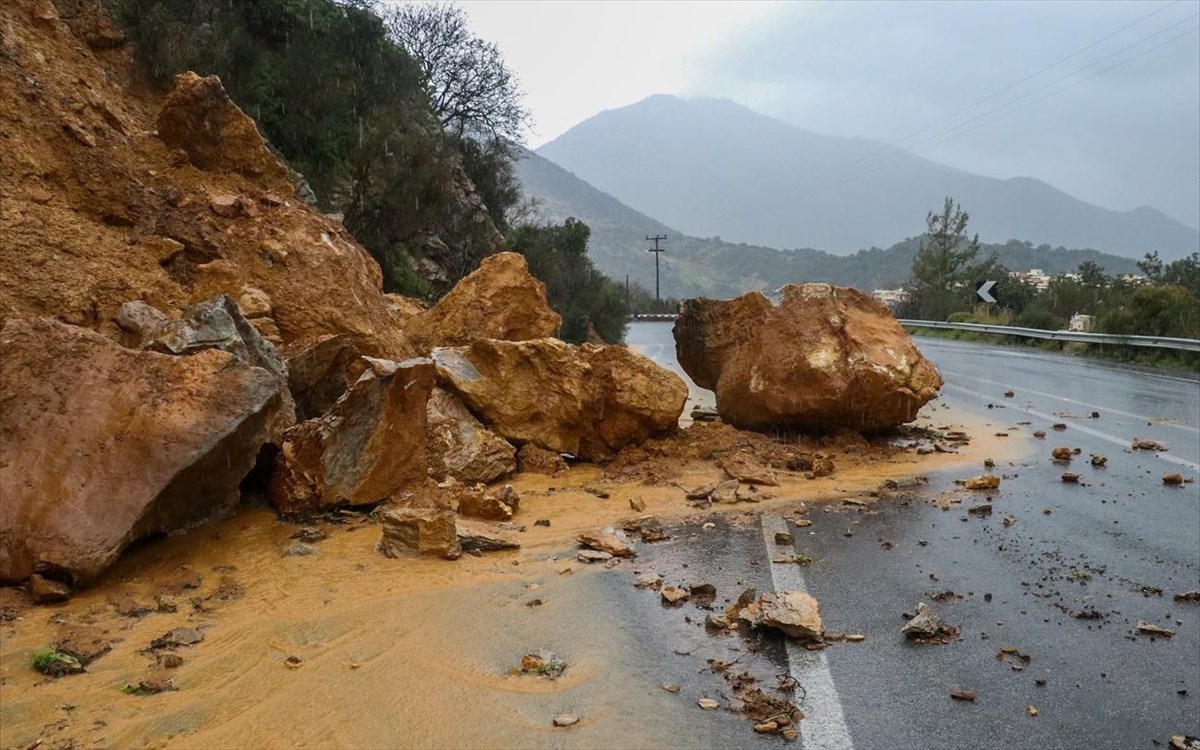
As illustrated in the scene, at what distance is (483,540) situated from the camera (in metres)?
5.67

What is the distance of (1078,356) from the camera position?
21016 mm

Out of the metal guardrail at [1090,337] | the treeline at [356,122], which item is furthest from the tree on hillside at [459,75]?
the metal guardrail at [1090,337]

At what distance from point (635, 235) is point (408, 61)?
14865cm

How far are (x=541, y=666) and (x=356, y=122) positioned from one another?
17.7 metres

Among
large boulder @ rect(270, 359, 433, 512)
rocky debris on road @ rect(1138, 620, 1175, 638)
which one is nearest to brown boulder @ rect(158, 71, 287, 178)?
large boulder @ rect(270, 359, 433, 512)

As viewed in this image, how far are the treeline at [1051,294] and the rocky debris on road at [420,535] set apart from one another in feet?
68.0

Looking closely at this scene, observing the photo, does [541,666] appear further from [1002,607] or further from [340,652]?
[1002,607]

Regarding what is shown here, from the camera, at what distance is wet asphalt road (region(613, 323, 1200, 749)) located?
3.34 m

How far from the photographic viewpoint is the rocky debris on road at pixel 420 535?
5.44 metres

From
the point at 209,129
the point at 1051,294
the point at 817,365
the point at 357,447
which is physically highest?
the point at 209,129

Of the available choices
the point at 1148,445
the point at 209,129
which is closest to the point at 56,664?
the point at 209,129

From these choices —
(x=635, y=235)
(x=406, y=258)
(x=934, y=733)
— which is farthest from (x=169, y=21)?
(x=635, y=235)

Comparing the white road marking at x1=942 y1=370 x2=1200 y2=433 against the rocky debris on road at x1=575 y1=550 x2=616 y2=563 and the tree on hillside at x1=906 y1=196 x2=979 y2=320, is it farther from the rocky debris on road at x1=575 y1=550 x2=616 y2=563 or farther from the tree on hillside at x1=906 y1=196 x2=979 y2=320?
the tree on hillside at x1=906 y1=196 x2=979 y2=320

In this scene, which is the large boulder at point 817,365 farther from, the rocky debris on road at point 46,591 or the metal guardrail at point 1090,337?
the metal guardrail at point 1090,337
